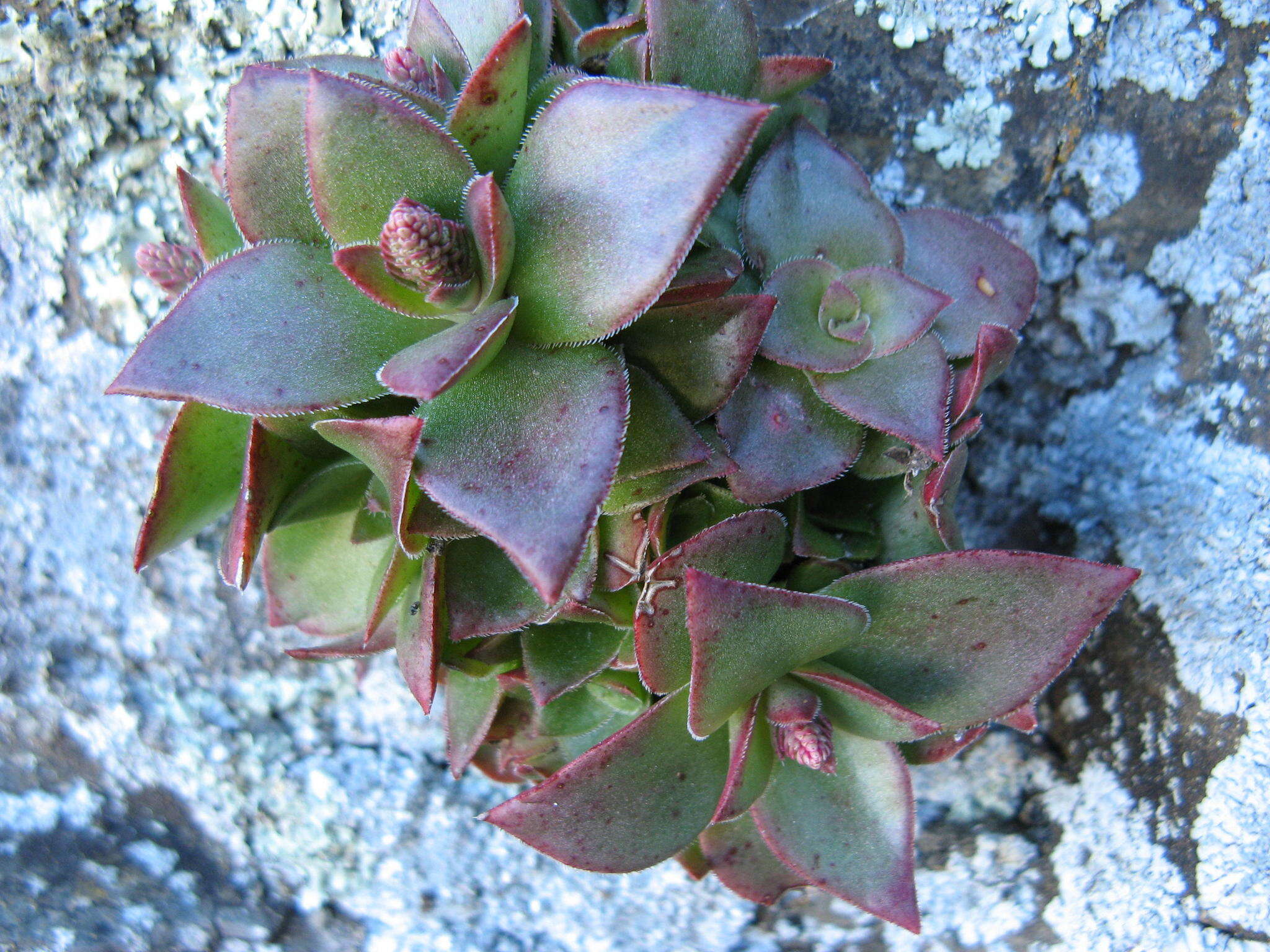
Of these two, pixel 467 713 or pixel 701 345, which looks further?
pixel 467 713

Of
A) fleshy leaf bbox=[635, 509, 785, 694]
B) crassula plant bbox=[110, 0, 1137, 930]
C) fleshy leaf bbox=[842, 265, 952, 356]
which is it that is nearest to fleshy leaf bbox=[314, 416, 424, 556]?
crassula plant bbox=[110, 0, 1137, 930]

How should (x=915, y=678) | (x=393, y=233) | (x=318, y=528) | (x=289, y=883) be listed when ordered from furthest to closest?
(x=289, y=883)
(x=318, y=528)
(x=915, y=678)
(x=393, y=233)

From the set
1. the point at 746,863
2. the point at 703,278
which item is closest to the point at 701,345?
the point at 703,278

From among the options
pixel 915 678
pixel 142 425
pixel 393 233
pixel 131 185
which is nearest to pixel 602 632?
pixel 915 678

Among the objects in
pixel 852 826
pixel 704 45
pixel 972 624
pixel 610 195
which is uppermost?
pixel 704 45

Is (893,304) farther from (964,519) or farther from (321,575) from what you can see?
(321,575)

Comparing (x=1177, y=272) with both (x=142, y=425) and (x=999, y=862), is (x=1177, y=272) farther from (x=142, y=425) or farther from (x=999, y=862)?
(x=142, y=425)
